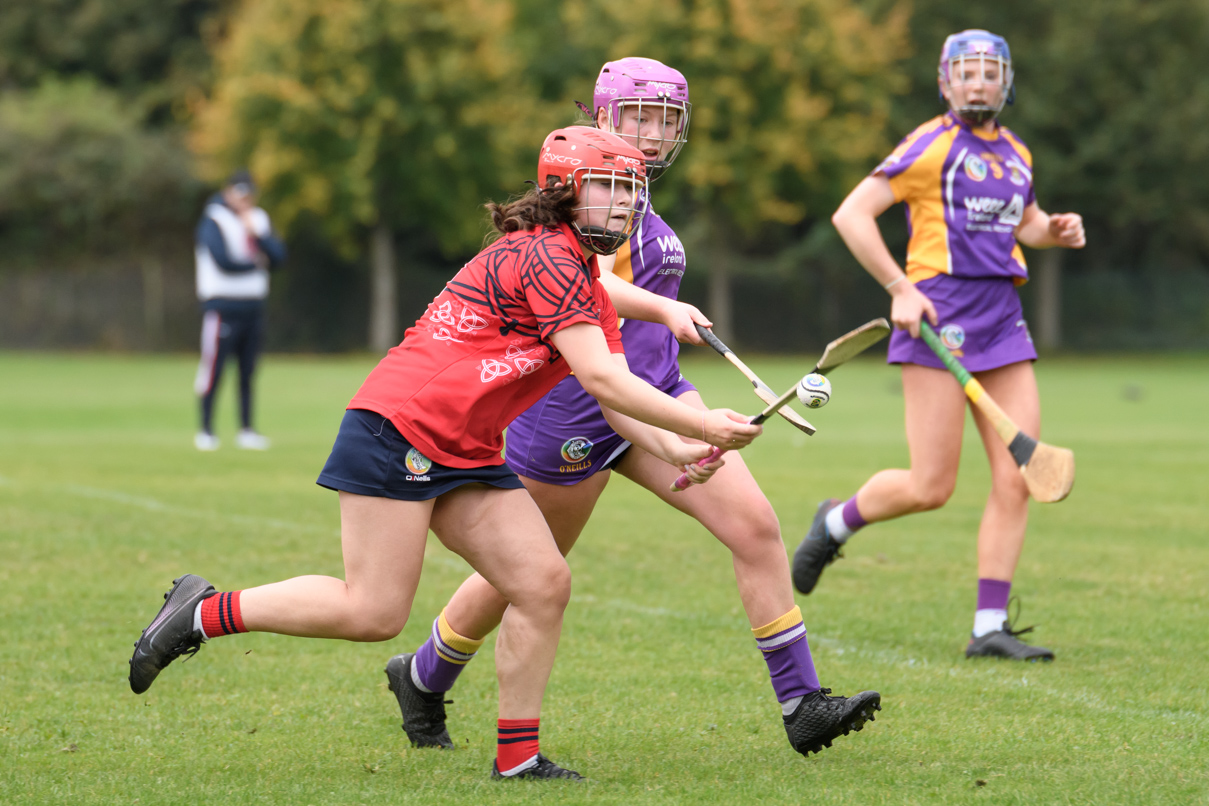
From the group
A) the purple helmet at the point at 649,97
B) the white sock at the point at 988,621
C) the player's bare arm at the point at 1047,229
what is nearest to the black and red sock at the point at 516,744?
the purple helmet at the point at 649,97

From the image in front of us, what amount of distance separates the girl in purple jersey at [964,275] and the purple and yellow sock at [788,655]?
5.60ft

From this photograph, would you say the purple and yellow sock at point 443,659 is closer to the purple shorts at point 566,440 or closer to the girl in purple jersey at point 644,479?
the girl in purple jersey at point 644,479

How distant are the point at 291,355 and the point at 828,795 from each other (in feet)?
114

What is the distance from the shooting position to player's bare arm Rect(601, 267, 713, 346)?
4402 mm

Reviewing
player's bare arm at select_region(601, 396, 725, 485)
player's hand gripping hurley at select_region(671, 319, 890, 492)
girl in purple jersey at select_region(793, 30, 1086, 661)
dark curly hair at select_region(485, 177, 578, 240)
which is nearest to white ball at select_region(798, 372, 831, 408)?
player's hand gripping hurley at select_region(671, 319, 890, 492)

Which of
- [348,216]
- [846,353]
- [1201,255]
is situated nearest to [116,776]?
[846,353]

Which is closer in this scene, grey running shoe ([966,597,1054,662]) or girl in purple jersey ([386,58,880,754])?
girl in purple jersey ([386,58,880,754])

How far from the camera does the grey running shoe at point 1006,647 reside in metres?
5.71

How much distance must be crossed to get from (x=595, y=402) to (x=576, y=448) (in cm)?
16

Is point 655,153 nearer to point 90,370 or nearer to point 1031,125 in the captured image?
point 90,370

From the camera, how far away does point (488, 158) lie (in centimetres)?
3603

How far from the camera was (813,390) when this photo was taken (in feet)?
12.6

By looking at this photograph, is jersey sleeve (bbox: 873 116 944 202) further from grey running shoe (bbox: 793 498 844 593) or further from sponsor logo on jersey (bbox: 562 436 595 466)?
sponsor logo on jersey (bbox: 562 436 595 466)

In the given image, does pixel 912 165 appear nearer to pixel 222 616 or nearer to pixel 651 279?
pixel 651 279
